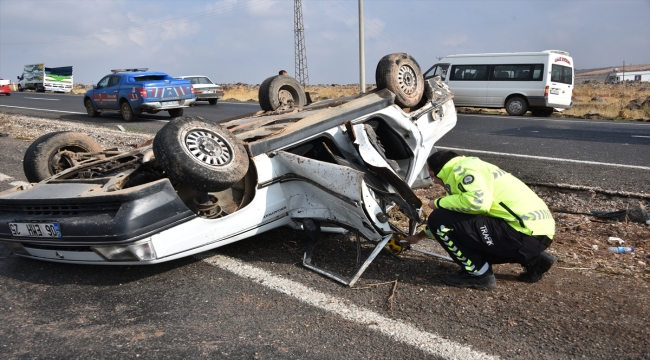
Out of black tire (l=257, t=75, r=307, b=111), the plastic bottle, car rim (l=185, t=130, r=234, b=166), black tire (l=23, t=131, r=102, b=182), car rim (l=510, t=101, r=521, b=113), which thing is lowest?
the plastic bottle

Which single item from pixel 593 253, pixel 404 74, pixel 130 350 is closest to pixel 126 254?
pixel 130 350

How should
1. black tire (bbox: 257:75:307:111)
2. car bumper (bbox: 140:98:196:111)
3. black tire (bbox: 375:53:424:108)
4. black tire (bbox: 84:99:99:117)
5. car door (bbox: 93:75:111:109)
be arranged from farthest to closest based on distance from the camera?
black tire (bbox: 84:99:99:117) < car door (bbox: 93:75:111:109) < car bumper (bbox: 140:98:196:111) < black tire (bbox: 257:75:307:111) < black tire (bbox: 375:53:424:108)

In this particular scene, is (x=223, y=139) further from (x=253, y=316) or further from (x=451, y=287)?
(x=451, y=287)

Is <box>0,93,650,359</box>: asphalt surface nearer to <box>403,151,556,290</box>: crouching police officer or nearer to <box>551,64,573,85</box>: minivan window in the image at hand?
<box>403,151,556,290</box>: crouching police officer

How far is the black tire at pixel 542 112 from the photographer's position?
1729 cm

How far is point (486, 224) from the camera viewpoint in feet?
10.9

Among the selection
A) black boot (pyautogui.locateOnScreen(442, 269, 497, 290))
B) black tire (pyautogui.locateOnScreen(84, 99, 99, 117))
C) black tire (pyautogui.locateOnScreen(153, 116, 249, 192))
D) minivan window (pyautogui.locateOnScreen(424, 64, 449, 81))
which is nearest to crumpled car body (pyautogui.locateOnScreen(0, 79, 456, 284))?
black tire (pyautogui.locateOnScreen(153, 116, 249, 192))

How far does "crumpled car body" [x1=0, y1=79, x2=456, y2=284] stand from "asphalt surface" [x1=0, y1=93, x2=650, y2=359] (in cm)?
23

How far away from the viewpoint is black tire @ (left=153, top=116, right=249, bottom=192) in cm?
328

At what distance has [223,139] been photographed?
3568 mm

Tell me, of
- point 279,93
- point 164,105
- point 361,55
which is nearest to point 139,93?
point 164,105

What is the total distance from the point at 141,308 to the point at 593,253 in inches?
129

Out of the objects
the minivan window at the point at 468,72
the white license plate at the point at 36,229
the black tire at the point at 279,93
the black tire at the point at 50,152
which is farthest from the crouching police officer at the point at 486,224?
the minivan window at the point at 468,72

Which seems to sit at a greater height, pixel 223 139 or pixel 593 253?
pixel 223 139
